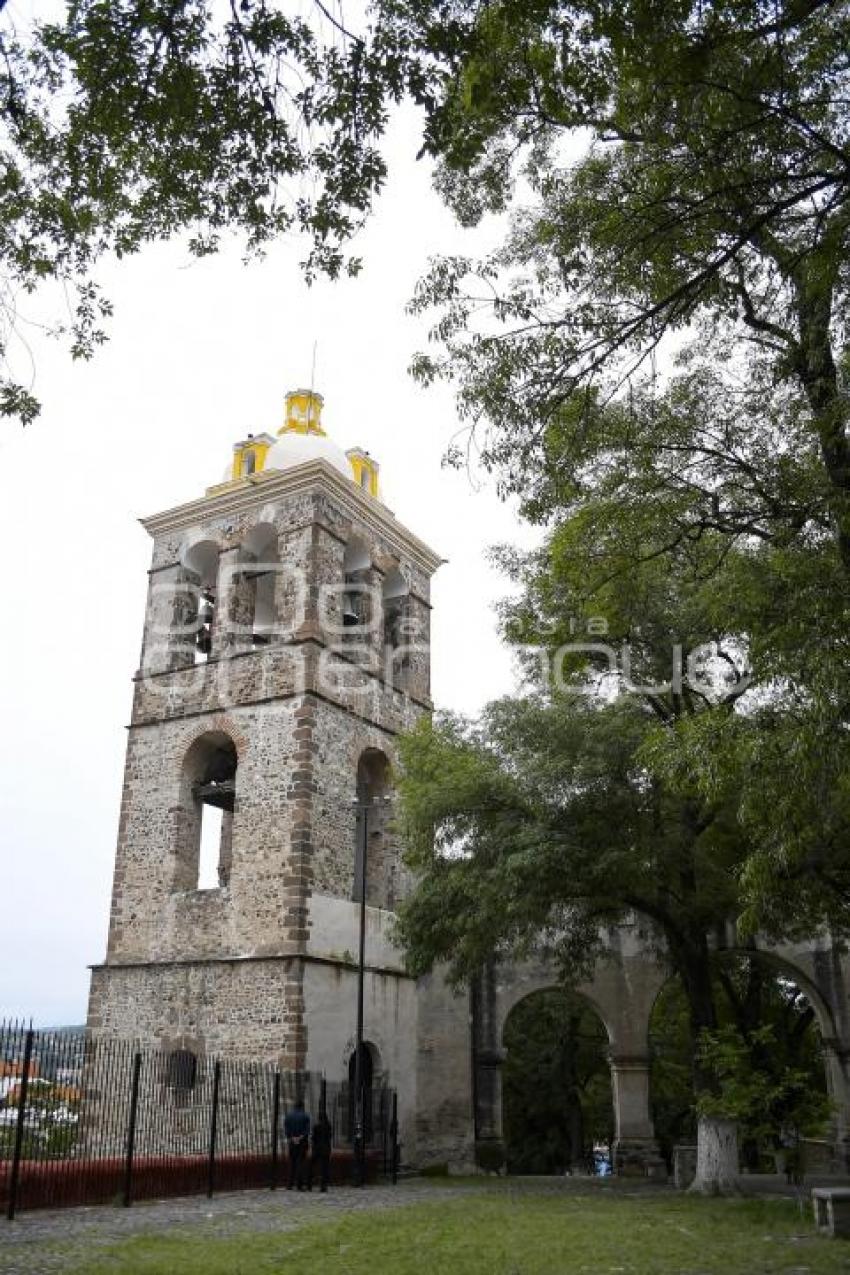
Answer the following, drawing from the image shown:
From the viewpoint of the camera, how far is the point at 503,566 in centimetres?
1406

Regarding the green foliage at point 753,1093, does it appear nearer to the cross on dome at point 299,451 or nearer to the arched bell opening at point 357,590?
the arched bell opening at point 357,590

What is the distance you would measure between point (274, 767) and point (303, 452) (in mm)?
7492

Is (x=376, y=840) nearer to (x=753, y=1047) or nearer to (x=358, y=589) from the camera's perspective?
(x=358, y=589)

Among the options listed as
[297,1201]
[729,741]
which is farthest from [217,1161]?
[729,741]

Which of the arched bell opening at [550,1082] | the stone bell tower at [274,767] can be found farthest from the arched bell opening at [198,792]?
the arched bell opening at [550,1082]

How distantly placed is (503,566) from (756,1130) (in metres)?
7.34

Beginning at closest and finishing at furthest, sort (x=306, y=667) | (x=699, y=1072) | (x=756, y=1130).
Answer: (x=756, y=1130) → (x=699, y=1072) → (x=306, y=667)

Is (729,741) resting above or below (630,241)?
below

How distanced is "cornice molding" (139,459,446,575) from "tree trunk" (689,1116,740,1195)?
13.0m

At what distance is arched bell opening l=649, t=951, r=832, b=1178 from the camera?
45.7 ft

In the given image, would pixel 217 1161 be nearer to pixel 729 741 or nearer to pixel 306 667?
pixel 306 667

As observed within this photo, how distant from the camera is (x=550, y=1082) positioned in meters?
28.5

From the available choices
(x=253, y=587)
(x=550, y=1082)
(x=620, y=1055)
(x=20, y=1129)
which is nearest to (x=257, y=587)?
(x=253, y=587)

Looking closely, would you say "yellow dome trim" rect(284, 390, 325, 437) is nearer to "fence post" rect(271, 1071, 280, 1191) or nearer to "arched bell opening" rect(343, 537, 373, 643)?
"arched bell opening" rect(343, 537, 373, 643)
